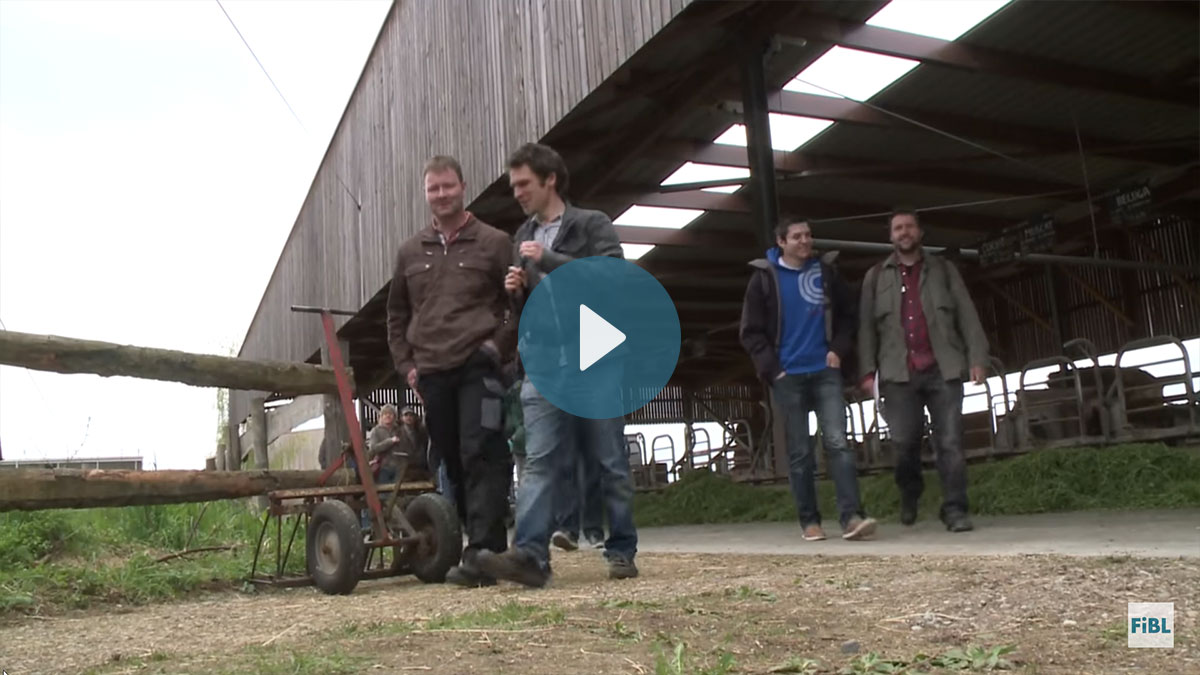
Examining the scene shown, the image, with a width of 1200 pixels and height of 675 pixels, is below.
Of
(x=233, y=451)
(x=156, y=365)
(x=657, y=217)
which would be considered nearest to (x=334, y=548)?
(x=156, y=365)

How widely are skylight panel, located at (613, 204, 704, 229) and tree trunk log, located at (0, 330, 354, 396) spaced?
6870 millimetres

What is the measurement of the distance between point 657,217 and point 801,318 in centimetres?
751

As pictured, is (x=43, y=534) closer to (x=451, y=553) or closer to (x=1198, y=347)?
(x=451, y=553)

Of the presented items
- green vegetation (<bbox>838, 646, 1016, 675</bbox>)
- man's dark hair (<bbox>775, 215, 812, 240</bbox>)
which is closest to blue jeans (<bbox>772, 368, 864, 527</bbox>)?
man's dark hair (<bbox>775, 215, 812, 240</bbox>)

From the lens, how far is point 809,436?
5.91 metres

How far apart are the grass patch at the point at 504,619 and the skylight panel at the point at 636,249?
35.4 ft

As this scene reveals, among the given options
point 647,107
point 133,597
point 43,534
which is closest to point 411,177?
point 647,107

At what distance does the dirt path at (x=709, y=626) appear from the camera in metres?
2.41

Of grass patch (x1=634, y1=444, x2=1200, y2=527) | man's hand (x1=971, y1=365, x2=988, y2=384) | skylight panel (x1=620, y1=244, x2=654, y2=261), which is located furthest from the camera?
skylight panel (x1=620, y1=244, x2=654, y2=261)

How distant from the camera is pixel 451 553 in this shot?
5.09 m

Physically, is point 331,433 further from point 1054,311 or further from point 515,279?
point 1054,311

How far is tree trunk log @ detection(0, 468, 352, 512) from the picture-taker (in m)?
5.08

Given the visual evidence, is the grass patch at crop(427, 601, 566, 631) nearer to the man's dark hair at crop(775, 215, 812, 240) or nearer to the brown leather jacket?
the brown leather jacket

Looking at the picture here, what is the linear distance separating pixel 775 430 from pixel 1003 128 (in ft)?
13.1
